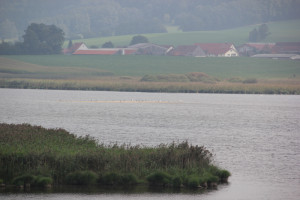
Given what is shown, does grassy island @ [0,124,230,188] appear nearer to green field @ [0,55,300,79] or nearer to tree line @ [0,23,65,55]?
green field @ [0,55,300,79]

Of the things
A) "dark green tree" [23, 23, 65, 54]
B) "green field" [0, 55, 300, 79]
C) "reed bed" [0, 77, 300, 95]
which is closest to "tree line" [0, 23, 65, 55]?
"dark green tree" [23, 23, 65, 54]

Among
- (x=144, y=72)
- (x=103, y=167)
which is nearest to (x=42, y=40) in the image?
(x=144, y=72)

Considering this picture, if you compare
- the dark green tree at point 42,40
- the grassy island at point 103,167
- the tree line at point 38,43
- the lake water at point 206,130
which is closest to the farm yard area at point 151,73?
the tree line at point 38,43

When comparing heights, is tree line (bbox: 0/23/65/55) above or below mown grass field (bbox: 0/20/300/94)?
above

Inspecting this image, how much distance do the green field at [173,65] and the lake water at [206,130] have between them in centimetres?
5659

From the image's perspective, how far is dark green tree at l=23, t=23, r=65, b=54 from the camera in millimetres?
187125

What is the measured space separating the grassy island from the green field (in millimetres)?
119435

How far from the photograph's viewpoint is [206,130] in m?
62.1

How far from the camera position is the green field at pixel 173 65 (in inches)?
6319

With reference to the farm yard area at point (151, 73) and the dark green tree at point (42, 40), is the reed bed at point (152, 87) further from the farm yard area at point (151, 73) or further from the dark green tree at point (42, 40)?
the dark green tree at point (42, 40)

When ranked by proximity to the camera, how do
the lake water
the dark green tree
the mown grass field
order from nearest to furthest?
the lake water → the mown grass field → the dark green tree

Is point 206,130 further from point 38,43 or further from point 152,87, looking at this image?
point 38,43

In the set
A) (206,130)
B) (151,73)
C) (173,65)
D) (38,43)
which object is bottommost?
(206,130)

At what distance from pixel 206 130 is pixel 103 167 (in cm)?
3042
